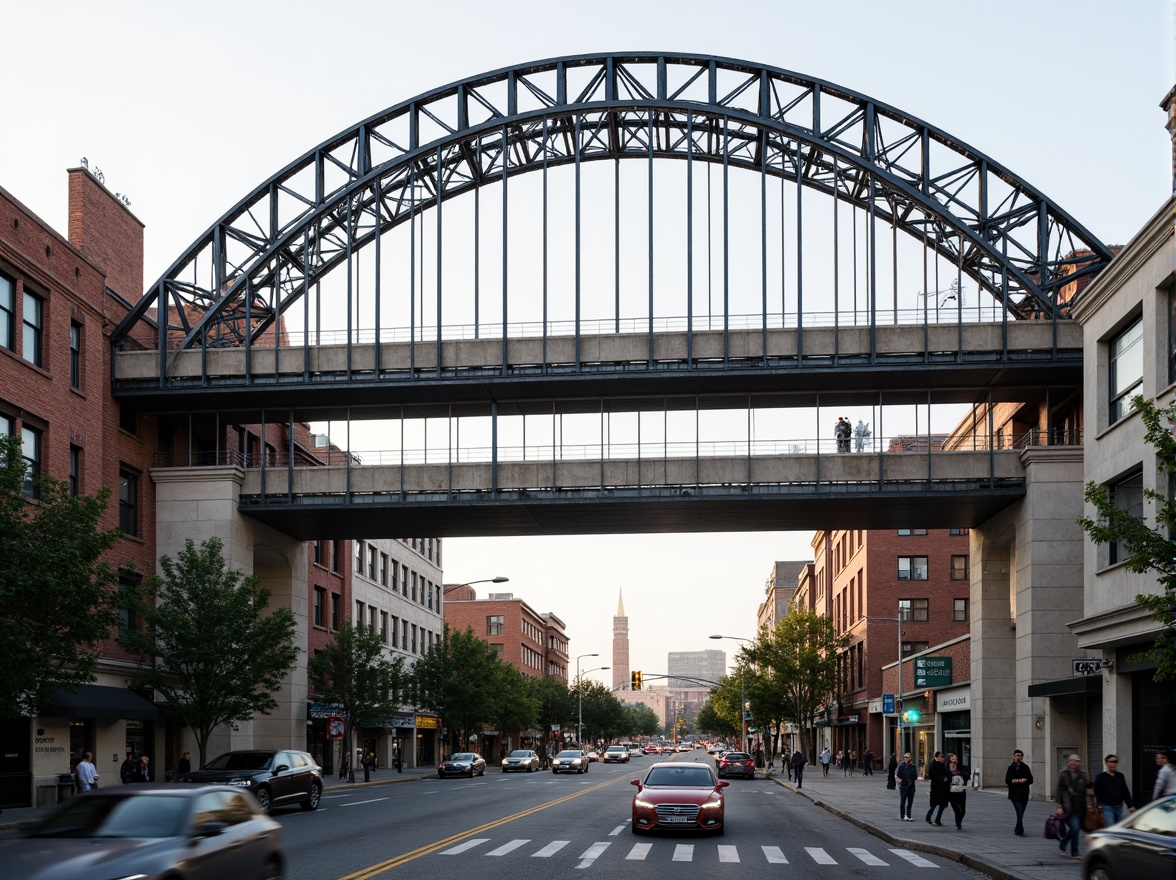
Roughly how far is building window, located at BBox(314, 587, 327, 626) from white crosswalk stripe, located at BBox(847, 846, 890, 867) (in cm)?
4372

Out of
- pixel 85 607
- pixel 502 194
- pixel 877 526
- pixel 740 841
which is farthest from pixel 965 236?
pixel 85 607

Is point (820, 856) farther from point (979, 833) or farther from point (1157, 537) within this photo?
point (1157, 537)

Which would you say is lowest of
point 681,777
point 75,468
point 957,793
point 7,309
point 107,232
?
point 957,793

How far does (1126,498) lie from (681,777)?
12867mm

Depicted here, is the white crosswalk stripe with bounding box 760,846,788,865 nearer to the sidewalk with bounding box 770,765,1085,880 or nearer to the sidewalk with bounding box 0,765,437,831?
the sidewalk with bounding box 770,765,1085,880

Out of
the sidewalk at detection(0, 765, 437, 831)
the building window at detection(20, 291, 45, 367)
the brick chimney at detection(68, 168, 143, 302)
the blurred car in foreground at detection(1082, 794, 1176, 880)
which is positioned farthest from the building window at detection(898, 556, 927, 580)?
the blurred car in foreground at detection(1082, 794, 1176, 880)

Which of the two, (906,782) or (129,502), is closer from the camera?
(906,782)

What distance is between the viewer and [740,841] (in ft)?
79.0

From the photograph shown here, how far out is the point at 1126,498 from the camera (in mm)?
30344

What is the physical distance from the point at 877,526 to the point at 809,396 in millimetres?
6604

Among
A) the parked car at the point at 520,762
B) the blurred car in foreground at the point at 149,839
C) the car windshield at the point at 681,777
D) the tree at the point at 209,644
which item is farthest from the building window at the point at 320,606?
the blurred car in foreground at the point at 149,839

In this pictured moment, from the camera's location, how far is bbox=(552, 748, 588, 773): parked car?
70312 millimetres

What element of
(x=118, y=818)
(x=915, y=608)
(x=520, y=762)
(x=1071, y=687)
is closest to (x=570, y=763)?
(x=520, y=762)

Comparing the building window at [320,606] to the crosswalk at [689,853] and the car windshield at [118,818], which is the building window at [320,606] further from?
the car windshield at [118,818]
